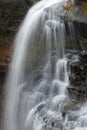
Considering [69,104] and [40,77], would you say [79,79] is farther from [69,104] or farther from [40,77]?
[40,77]

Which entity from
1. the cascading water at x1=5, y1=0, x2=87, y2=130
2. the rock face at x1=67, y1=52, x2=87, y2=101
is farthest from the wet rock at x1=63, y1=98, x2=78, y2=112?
the rock face at x1=67, y1=52, x2=87, y2=101

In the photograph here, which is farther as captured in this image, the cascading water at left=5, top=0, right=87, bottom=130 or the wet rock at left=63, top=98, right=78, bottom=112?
the cascading water at left=5, top=0, right=87, bottom=130

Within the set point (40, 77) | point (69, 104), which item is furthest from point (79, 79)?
point (40, 77)

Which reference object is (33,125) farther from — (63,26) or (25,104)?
(63,26)

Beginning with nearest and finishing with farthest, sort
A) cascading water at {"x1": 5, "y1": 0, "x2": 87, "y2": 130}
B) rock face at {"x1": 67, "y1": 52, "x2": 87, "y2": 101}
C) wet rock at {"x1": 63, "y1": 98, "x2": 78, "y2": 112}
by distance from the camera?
wet rock at {"x1": 63, "y1": 98, "x2": 78, "y2": 112} → cascading water at {"x1": 5, "y1": 0, "x2": 87, "y2": 130} → rock face at {"x1": 67, "y1": 52, "x2": 87, "y2": 101}

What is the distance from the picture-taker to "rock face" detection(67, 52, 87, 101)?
13.0 metres

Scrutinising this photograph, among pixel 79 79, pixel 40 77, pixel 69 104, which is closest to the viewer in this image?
pixel 69 104

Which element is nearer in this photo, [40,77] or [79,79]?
[79,79]

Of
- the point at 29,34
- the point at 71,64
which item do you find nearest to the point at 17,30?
the point at 29,34

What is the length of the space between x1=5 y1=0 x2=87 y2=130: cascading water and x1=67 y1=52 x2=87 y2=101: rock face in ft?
0.92

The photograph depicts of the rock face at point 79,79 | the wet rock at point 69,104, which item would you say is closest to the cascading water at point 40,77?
the wet rock at point 69,104

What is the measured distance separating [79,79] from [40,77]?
1995mm

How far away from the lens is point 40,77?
14820 mm

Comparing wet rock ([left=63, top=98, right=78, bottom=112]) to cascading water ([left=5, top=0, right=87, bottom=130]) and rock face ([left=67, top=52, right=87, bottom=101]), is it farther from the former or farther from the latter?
rock face ([left=67, top=52, right=87, bottom=101])
